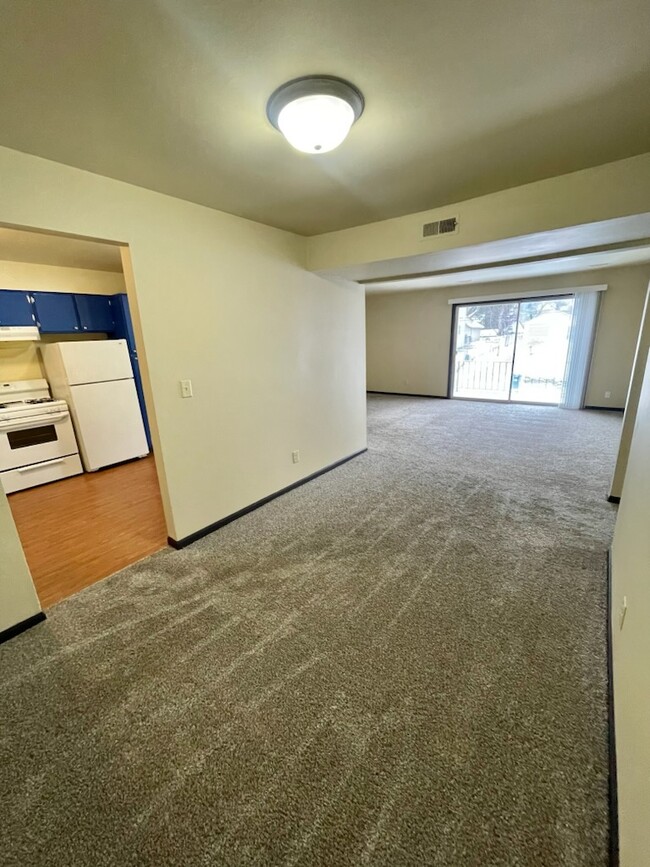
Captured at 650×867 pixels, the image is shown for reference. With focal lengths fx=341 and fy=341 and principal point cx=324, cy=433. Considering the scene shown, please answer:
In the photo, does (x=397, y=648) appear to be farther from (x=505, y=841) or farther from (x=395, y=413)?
(x=395, y=413)

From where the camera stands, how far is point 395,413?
264 inches

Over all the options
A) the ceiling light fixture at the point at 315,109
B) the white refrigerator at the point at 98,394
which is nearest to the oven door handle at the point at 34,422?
the white refrigerator at the point at 98,394

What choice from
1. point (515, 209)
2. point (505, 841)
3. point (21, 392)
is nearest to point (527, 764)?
point (505, 841)

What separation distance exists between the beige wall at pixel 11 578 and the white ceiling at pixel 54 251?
6.82ft

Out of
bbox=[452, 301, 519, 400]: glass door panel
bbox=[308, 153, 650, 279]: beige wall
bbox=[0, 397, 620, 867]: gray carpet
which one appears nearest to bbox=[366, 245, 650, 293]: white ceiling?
bbox=[452, 301, 519, 400]: glass door panel

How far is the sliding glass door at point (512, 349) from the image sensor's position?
6578mm

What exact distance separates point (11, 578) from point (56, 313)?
11.1 feet

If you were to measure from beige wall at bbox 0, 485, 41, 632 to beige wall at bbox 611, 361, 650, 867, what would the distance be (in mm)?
2618

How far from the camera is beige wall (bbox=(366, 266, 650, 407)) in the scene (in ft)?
19.1

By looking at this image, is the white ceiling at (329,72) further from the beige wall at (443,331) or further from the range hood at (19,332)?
the beige wall at (443,331)

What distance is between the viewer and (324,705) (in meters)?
1.44

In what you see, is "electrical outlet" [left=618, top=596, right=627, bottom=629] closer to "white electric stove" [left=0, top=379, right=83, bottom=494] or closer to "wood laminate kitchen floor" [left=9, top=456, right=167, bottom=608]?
"wood laminate kitchen floor" [left=9, top=456, right=167, bottom=608]

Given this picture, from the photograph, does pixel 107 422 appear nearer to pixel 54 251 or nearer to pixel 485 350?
pixel 54 251

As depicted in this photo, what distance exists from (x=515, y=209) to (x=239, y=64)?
1.92m
